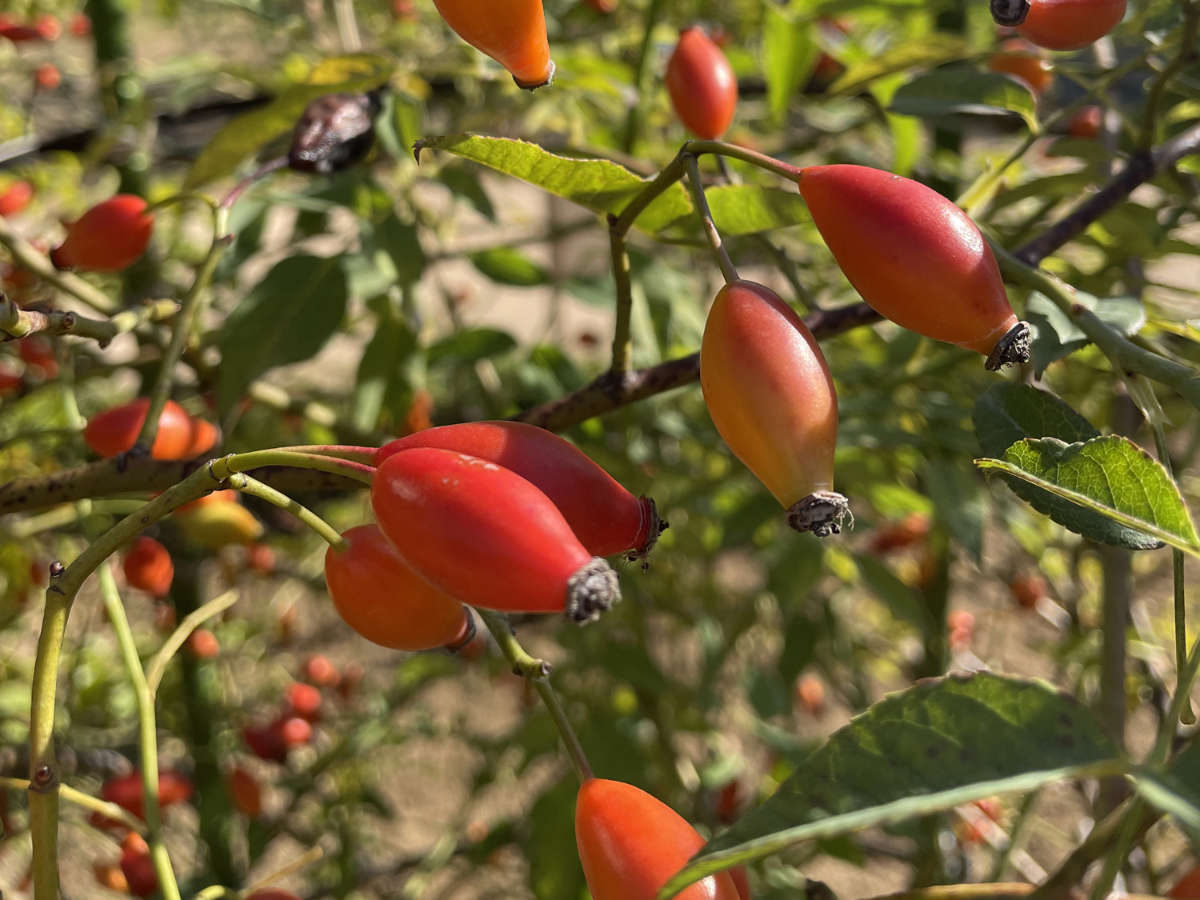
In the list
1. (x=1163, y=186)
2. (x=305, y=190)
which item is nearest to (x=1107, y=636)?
(x=1163, y=186)

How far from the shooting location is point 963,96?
2.80 ft

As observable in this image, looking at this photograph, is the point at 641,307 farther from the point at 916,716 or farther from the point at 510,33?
the point at 916,716

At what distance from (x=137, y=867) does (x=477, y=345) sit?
2.14ft

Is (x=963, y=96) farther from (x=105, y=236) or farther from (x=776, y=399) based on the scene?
(x=105, y=236)

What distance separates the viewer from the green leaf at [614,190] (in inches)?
22.4

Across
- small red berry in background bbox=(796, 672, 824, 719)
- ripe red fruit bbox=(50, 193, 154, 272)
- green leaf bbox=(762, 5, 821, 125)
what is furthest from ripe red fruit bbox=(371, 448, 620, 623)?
small red berry in background bbox=(796, 672, 824, 719)

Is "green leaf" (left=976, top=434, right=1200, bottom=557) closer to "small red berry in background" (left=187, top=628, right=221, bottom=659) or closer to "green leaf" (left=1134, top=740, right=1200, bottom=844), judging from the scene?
"green leaf" (left=1134, top=740, right=1200, bottom=844)

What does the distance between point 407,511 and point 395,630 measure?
10 centimetres

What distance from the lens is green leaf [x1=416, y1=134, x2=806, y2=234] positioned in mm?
569

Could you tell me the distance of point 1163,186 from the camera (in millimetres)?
973

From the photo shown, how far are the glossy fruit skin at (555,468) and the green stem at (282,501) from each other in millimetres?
46

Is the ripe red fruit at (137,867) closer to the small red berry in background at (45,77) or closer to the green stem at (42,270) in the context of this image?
the green stem at (42,270)

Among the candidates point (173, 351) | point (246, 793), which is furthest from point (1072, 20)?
point (246, 793)

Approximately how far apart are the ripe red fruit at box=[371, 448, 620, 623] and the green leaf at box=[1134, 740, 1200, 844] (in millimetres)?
210
